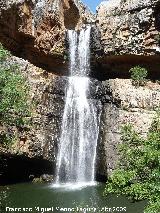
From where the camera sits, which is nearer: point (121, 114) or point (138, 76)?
point (121, 114)

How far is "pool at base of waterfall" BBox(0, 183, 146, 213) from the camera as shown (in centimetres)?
2183

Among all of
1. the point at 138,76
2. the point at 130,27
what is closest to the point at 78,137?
the point at 138,76

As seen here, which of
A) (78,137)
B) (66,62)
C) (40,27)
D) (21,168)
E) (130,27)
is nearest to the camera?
(78,137)

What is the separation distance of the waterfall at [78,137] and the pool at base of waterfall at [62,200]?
2773mm

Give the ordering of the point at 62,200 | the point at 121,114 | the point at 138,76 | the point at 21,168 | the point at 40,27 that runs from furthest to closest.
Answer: the point at 40,27
the point at 21,168
the point at 138,76
the point at 121,114
the point at 62,200

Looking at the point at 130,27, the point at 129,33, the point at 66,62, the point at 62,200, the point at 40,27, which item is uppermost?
the point at 130,27

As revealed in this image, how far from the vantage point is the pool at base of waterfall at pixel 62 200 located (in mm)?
21828

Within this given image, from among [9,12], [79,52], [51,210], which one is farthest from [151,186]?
[79,52]

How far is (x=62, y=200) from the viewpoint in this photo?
24.1 metres

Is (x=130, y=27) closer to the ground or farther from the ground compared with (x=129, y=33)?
farther from the ground

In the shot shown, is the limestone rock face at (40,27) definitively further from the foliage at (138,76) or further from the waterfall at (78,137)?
the foliage at (138,76)

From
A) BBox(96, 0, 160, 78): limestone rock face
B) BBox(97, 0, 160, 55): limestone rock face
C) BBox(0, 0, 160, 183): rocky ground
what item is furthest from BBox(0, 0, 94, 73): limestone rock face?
BBox(97, 0, 160, 55): limestone rock face

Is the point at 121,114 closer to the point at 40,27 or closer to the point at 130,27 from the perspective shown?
the point at 130,27

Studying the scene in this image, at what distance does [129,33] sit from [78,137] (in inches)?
396
